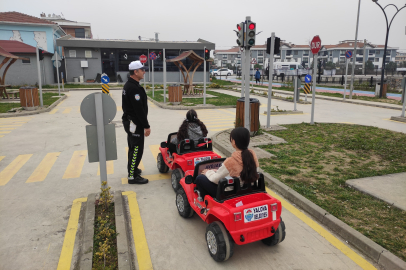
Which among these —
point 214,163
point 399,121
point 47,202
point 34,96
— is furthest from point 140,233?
point 34,96

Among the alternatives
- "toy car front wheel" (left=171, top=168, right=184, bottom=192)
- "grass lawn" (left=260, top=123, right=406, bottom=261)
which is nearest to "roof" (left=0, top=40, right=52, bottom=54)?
"grass lawn" (left=260, top=123, right=406, bottom=261)

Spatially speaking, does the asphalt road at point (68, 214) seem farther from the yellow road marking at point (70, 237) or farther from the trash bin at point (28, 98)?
the trash bin at point (28, 98)

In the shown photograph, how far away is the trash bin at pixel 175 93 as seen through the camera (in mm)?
16719

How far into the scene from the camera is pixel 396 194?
4699 millimetres

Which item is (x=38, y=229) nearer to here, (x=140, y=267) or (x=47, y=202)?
(x=47, y=202)

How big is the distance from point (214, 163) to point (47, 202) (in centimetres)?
283

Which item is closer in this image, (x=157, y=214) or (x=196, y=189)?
(x=196, y=189)

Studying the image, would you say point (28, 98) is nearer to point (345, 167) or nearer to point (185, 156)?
point (185, 156)

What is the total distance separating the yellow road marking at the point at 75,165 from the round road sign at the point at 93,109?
2.24m

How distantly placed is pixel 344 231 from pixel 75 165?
554 cm

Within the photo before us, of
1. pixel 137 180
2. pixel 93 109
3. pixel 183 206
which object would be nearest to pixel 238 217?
pixel 183 206

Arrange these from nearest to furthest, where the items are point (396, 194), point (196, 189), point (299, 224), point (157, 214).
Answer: point (196, 189) → point (299, 224) → point (157, 214) → point (396, 194)

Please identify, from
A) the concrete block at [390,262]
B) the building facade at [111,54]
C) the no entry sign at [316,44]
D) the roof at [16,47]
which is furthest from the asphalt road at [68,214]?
the building facade at [111,54]

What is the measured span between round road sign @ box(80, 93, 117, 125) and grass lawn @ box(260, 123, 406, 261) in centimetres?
318
